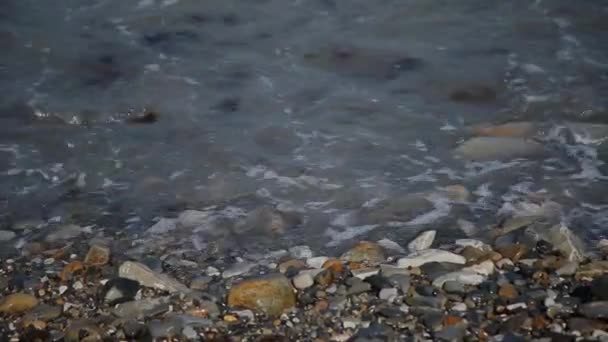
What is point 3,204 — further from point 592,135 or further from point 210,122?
point 592,135

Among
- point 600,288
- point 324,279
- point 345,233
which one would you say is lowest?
point 345,233

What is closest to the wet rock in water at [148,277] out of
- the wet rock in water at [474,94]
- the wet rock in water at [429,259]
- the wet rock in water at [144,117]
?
the wet rock in water at [429,259]

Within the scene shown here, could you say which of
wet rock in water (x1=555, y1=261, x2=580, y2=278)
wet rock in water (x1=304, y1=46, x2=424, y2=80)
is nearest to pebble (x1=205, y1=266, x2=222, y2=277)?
wet rock in water (x1=555, y1=261, x2=580, y2=278)

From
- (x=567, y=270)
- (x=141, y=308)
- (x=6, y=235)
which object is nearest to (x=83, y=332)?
(x=141, y=308)

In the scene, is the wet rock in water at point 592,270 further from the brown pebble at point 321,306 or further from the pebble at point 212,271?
the pebble at point 212,271

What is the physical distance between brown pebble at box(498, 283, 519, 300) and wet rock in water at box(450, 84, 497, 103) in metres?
2.17

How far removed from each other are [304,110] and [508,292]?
230 cm


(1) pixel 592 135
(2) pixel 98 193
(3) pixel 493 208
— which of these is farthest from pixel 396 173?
(2) pixel 98 193

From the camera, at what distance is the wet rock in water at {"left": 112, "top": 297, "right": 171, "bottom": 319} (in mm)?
3211

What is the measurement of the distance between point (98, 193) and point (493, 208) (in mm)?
1984

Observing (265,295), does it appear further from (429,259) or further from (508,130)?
Answer: (508,130)

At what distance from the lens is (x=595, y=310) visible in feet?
9.74

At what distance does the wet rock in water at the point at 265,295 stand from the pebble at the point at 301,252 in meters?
0.37

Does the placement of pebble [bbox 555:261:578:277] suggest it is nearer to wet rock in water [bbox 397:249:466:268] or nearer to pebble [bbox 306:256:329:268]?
wet rock in water [bbox 397:249:466:268]
